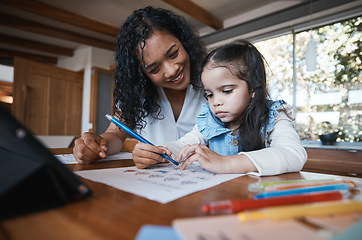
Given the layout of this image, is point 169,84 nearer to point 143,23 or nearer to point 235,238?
point 143,23

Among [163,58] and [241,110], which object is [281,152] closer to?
[241,110]

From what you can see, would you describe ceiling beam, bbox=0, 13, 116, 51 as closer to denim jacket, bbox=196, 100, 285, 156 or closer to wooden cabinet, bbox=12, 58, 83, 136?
wooden cabinet, bbox=12, 58, 83, 136

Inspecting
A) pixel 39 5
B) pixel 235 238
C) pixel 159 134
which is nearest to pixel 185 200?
pixel 235 238

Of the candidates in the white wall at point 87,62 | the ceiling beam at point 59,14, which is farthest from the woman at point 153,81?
the white wall at point 87,62

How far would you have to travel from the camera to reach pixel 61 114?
4.20 m

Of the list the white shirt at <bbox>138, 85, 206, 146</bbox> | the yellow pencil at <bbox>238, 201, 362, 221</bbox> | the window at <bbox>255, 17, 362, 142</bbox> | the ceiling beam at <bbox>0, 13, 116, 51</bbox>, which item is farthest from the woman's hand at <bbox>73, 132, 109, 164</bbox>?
the ceiling beam at <bbox>0, 13, 116, 51</bbox>

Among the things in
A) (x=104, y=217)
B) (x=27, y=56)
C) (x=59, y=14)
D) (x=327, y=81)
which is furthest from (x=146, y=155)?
(x=27, y=56)

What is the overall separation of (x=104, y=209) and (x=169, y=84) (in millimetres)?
828

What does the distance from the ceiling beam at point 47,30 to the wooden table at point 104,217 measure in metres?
3.41

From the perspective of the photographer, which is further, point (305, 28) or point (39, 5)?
point (39, 5)

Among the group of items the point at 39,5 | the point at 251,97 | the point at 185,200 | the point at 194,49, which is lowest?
the point at 185,200

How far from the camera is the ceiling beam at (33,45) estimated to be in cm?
398

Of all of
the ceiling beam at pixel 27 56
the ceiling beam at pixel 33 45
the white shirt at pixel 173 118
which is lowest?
the white shirt at pixel 173 118

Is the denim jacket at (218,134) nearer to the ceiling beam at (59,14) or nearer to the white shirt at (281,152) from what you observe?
the white shirt at (281,152)
